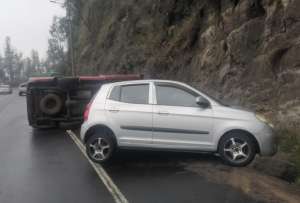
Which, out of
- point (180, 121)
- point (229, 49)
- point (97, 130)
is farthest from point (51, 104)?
point (180, 121)

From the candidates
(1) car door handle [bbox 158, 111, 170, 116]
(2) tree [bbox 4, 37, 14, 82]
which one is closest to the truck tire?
(1) car door handle [bbox 158, 111, 170, 116]

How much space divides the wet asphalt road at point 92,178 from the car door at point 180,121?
55 centimetres

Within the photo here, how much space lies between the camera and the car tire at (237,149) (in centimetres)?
945

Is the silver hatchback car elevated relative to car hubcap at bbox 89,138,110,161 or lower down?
elevated

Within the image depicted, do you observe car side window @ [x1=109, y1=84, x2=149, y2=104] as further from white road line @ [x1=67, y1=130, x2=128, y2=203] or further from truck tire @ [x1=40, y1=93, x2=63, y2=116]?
truck tire @ [x1=40, y1=93, x2=63, y2=116]

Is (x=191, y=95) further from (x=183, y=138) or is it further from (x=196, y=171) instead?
(x=196, y=171)

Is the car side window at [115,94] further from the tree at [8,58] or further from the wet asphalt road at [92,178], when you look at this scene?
the tree at [8,58]

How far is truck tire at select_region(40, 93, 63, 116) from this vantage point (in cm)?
1645

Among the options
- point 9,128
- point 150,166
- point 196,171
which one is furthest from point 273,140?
point 9,128

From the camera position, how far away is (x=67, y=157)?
36.5 ft

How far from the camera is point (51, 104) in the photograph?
16.5 metres

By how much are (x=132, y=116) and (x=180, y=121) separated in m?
0.98

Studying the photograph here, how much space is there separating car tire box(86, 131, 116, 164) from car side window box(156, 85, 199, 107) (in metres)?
1.27

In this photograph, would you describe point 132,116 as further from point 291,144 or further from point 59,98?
point 59,98
